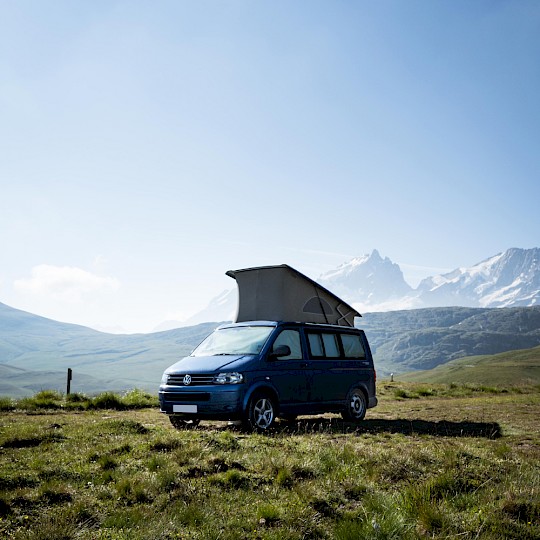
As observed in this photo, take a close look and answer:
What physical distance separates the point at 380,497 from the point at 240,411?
209 inches

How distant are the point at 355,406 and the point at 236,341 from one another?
3.56 meters

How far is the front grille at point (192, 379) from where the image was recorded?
400 inches

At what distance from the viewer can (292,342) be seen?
11.5 m

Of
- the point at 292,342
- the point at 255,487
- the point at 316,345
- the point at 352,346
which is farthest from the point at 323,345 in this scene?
the point at 255,487

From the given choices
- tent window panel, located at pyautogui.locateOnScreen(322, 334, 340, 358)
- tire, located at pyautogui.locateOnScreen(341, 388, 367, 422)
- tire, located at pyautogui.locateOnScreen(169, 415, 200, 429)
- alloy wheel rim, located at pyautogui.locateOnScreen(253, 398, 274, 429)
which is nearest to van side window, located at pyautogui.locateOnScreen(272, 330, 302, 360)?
tent window panel, located at pyautogui.locateOnScreen(322, 334, 340, 358)

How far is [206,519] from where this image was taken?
441 centimetres

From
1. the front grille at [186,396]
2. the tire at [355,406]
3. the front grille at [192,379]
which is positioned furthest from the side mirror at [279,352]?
the tire at [355,406]

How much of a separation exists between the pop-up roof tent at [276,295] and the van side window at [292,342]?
226 inches

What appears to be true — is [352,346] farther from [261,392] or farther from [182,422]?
[182,422]

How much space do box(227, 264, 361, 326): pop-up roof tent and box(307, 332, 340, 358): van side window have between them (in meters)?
4.94

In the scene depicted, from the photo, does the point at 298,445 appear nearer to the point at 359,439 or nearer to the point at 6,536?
the point at 359,439

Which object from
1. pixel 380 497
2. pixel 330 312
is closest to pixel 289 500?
pixel 380 497

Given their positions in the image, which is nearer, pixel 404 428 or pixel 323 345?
pixel 404 428

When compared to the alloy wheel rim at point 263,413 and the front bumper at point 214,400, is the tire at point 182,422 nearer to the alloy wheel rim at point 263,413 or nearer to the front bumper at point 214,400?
the front bumper at point 214,400
